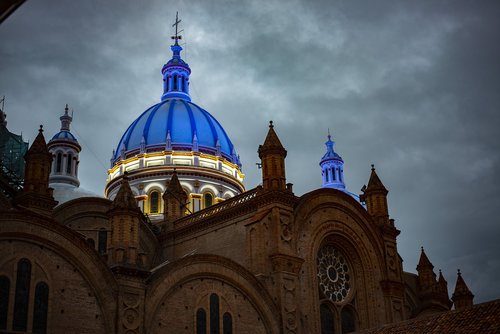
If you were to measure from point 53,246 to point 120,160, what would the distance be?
1325 inches

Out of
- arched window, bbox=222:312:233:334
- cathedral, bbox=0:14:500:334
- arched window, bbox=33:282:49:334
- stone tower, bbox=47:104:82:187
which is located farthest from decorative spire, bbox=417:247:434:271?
arched window, bbox=33:282:49:334

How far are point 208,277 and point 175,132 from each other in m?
28.5

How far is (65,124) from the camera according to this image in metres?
58.8

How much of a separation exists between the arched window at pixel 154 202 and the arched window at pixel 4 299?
101 feet

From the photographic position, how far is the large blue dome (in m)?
63.9

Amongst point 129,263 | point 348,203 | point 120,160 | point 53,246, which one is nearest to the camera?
point 53,246

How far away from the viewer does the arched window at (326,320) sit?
4422 centimetres

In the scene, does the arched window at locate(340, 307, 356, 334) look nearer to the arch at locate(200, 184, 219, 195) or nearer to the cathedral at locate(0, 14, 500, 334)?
the cathedral at locate(0, 14, 500, 334)

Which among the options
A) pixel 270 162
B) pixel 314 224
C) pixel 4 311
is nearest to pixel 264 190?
pixel 270 162

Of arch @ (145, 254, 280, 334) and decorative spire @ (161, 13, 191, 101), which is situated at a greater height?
decorative spire @ (161, 13, 191, 101)

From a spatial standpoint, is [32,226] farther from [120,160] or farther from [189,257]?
[120,160]

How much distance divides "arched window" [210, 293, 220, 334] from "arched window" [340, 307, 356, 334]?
37.5 ft

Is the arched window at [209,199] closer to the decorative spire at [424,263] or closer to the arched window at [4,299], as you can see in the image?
the decorative spire at [424,263]

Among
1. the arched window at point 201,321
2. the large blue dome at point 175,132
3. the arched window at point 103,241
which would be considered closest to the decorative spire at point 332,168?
the large blue dome at point 175,132
